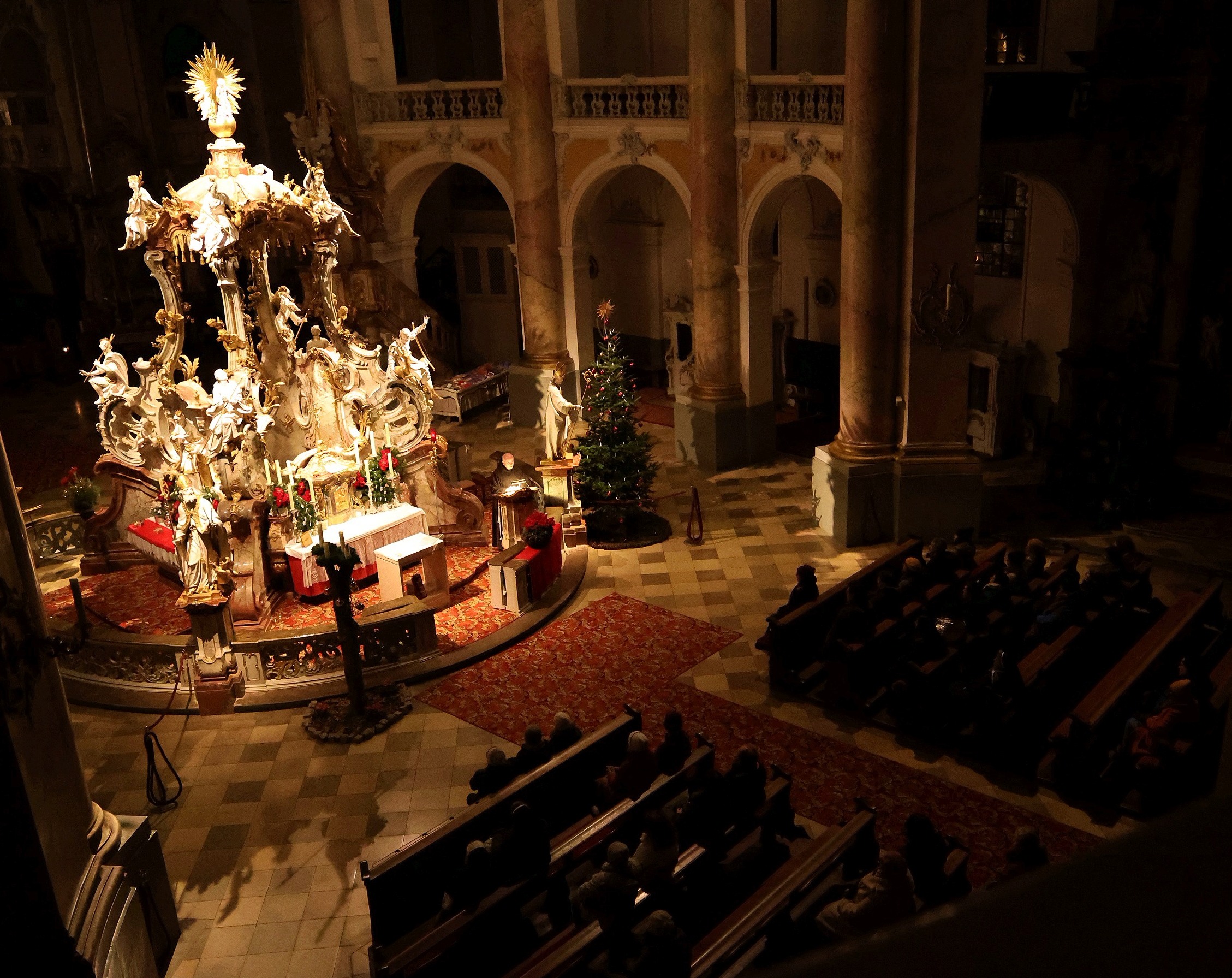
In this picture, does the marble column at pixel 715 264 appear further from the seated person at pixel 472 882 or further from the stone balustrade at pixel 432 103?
the seated person at pixel 472 882

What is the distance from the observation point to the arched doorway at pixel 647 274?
2195 cm

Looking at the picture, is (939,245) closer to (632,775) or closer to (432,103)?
(632,775)

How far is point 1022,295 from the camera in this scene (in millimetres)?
18469

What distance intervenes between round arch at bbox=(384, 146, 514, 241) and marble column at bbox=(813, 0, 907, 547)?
7.15 meters

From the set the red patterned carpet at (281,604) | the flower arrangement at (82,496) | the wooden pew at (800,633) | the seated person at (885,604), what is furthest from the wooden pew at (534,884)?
the flower arrangement at (82,496)

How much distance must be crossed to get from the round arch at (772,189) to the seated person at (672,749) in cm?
881

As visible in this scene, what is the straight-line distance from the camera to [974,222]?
14.2 metres

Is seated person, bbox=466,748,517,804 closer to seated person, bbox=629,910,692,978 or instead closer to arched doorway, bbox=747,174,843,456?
seated person, bbox=629,910,692,978

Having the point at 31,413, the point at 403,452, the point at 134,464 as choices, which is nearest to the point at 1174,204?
the point at 403,452

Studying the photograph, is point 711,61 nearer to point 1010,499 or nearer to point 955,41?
point 955,41

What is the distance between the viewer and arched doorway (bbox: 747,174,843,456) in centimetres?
2027

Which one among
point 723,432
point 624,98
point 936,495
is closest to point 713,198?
point 624,98

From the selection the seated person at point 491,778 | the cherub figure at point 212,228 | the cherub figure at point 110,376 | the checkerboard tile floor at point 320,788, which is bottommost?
the checkerboard tile floor at point 320,788

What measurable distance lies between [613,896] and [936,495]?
29.7 ft
